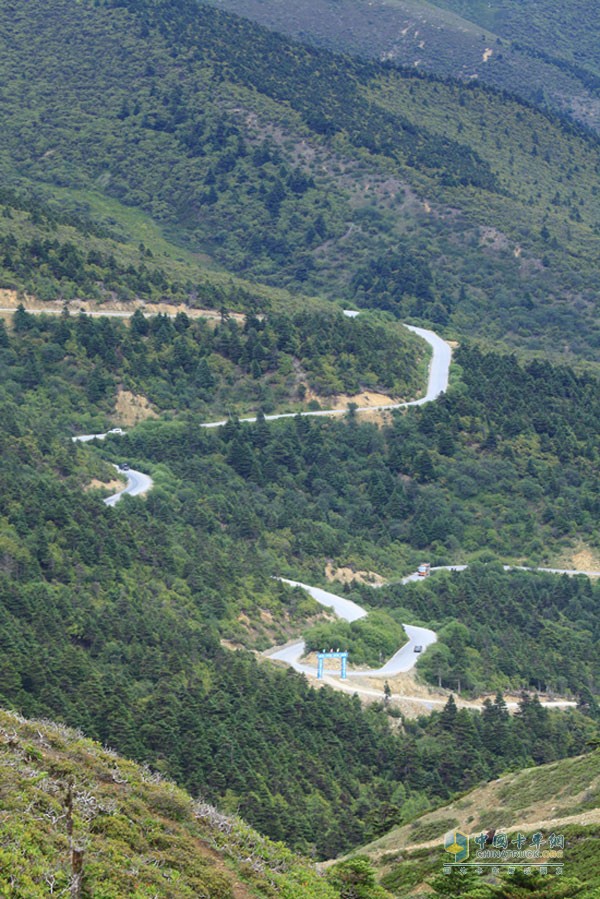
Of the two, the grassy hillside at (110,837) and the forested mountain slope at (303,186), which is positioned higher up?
the grassy hillside at (110,837)

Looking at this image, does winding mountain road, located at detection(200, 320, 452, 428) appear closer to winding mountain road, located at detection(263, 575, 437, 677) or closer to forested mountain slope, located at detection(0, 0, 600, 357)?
forested mountain slope, located at detection(0, 0, 600, 357)

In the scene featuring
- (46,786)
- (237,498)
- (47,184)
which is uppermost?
(46,786)

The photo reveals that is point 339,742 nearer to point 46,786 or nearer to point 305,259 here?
point 46,786

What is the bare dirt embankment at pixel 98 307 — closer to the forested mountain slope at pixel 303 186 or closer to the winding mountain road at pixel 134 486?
the winding mountain road at pixel 134 486

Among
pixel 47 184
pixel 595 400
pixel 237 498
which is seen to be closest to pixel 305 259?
pixel 47 184

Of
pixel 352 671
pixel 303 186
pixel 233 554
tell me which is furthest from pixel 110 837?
pixel 303 186

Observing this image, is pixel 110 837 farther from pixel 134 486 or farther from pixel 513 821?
pixel 134 486

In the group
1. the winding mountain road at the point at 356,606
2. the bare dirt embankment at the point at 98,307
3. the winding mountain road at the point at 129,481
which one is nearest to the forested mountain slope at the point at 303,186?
the winding mountain road at the point at 356,606
